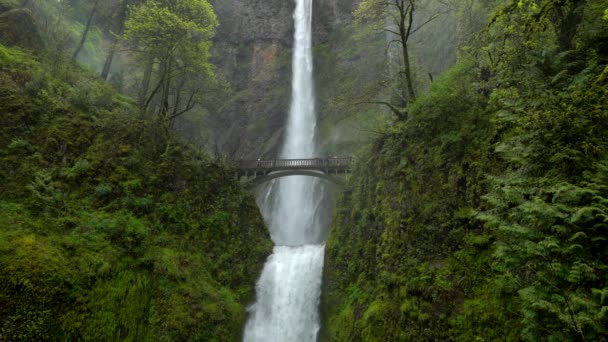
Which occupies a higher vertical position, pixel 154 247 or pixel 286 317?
pixel 154 247

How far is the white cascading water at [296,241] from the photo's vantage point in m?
17.2

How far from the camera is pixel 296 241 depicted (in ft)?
114

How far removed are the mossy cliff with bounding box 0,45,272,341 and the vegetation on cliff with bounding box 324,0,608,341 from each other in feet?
19.7

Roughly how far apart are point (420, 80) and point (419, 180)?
11.8m

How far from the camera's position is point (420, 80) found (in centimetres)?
2280

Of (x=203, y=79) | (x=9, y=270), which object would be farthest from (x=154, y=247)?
(x=203, y=79)

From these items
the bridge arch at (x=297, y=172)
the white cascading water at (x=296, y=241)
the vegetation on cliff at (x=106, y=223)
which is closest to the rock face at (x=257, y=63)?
the white cascading water at (x=296, y=241)

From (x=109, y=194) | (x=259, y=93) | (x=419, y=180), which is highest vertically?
(x=259, y=93)

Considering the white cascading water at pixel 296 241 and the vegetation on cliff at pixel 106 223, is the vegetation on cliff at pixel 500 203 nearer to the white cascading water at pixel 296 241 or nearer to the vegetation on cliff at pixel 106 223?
the white cascading water at pixel 296 241

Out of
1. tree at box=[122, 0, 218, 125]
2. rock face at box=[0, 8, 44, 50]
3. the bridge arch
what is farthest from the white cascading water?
rock face at box=[0, 8, 44, 50]

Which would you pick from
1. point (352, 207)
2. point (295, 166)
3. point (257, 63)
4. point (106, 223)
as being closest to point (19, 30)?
point (106, 223)

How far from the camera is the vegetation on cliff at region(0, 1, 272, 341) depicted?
11.0m

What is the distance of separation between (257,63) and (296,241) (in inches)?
880

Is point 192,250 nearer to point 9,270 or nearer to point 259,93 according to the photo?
point 9,270
